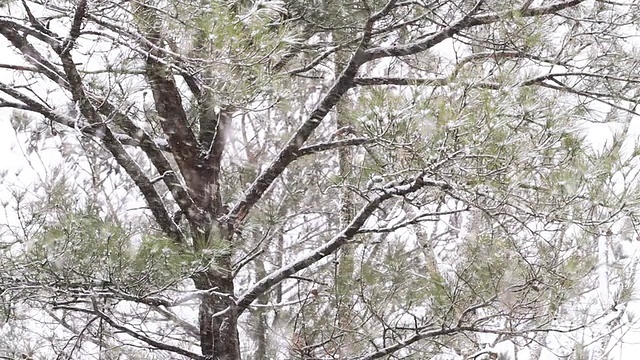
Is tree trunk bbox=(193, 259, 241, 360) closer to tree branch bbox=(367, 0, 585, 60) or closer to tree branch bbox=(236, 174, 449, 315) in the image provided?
tree branch bbox=(236, 174, 449, 315)

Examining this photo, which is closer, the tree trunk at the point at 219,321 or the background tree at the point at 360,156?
the background tree at the point at 360,156

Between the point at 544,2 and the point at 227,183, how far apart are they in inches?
59.4

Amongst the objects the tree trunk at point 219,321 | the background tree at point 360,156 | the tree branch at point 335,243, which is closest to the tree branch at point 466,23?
the background tree at point 360,156

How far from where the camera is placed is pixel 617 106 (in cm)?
194

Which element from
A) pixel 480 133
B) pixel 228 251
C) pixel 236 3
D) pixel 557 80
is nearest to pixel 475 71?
pixel 480 133

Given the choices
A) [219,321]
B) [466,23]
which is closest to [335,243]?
[219,321]

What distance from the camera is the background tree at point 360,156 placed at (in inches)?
62.5

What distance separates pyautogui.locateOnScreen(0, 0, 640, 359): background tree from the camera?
62.5 inches

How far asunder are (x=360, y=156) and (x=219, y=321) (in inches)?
35.5

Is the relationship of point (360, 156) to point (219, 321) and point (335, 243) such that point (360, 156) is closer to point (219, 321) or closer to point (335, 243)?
point (335, 243)

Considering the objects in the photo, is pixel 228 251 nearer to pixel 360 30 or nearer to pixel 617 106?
pixel 360 30

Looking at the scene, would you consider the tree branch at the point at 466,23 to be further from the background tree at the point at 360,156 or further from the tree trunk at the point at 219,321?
the tree trunk at the point at 219,321

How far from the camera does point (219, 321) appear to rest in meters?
2.16

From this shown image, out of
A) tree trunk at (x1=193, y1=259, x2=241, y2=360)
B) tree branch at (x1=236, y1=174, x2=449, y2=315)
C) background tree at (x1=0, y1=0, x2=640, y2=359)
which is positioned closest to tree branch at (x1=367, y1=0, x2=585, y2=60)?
background tree at (x1=0, y1=0, x2=640, y2=359)
